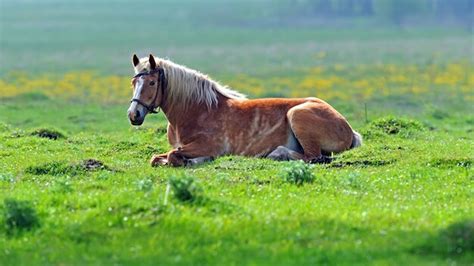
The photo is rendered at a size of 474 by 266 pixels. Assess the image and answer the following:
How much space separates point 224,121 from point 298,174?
3712 mm

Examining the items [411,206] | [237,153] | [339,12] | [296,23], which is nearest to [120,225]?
[411,206]

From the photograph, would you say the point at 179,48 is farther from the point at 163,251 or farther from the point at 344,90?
the point at 163,251

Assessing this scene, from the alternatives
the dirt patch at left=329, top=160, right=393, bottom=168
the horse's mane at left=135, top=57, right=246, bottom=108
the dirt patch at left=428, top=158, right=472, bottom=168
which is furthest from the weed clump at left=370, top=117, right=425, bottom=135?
the dirt patch at left=428, top=158, right=472, bottom=168

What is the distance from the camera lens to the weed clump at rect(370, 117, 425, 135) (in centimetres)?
2023

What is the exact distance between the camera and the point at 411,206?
39.1ft

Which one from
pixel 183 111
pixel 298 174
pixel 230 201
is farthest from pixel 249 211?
pixel 183 111

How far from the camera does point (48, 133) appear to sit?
2083cm

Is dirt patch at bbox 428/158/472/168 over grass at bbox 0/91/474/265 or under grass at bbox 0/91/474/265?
under

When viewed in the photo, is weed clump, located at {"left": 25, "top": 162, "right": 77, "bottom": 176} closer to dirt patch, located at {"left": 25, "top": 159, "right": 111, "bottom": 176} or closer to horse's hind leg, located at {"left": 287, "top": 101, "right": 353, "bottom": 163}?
dirt patch, located at {"left": 25, "top": 159, "right": 111, "bottom": 176}

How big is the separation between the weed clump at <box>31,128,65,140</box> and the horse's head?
190 inches

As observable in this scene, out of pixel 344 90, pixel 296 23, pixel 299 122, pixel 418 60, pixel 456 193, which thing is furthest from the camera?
pixel 296 23

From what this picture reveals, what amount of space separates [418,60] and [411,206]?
47.6 meters

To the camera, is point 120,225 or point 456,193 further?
point 456,193

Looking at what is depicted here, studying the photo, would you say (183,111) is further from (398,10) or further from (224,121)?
(398,10)
